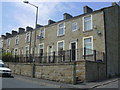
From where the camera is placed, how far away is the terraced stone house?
1805 centimetres

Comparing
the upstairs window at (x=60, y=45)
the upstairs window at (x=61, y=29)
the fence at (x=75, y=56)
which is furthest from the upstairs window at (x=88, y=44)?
the upstairs window at (x=61, y=29)

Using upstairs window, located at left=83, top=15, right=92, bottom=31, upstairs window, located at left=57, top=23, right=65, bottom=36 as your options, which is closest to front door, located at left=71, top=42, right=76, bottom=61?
upstairs window, located at left=83, top=15, right=92, bottom=31

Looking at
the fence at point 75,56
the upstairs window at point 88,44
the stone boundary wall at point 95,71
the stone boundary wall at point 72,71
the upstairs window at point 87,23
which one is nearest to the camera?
the stone boundary wall at point 72,71

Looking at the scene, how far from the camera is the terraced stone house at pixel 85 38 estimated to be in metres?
18.0

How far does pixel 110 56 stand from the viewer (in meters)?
18.4

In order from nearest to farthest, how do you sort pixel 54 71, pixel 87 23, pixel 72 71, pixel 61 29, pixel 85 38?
pixel 72 71, pixel 54 71, pixel 85 38, pixel 87 23, pixel 61 29

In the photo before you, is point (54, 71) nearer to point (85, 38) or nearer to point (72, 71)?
point (72, 71)

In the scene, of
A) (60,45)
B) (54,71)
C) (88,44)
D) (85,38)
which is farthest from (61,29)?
(54,71)

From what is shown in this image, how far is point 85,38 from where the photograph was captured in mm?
19547

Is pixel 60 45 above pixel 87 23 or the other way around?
the other way around

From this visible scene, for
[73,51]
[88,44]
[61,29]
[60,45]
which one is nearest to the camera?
[88,44]

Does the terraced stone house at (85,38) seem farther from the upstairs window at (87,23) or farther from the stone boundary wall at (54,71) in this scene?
the stone boundary wall at (54,71)

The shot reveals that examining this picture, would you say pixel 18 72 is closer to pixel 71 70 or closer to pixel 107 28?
pixel 71 70

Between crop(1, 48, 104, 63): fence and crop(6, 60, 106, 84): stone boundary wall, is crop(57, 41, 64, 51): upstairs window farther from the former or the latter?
crop(6, 60, 106, 84): stone boundary wall
